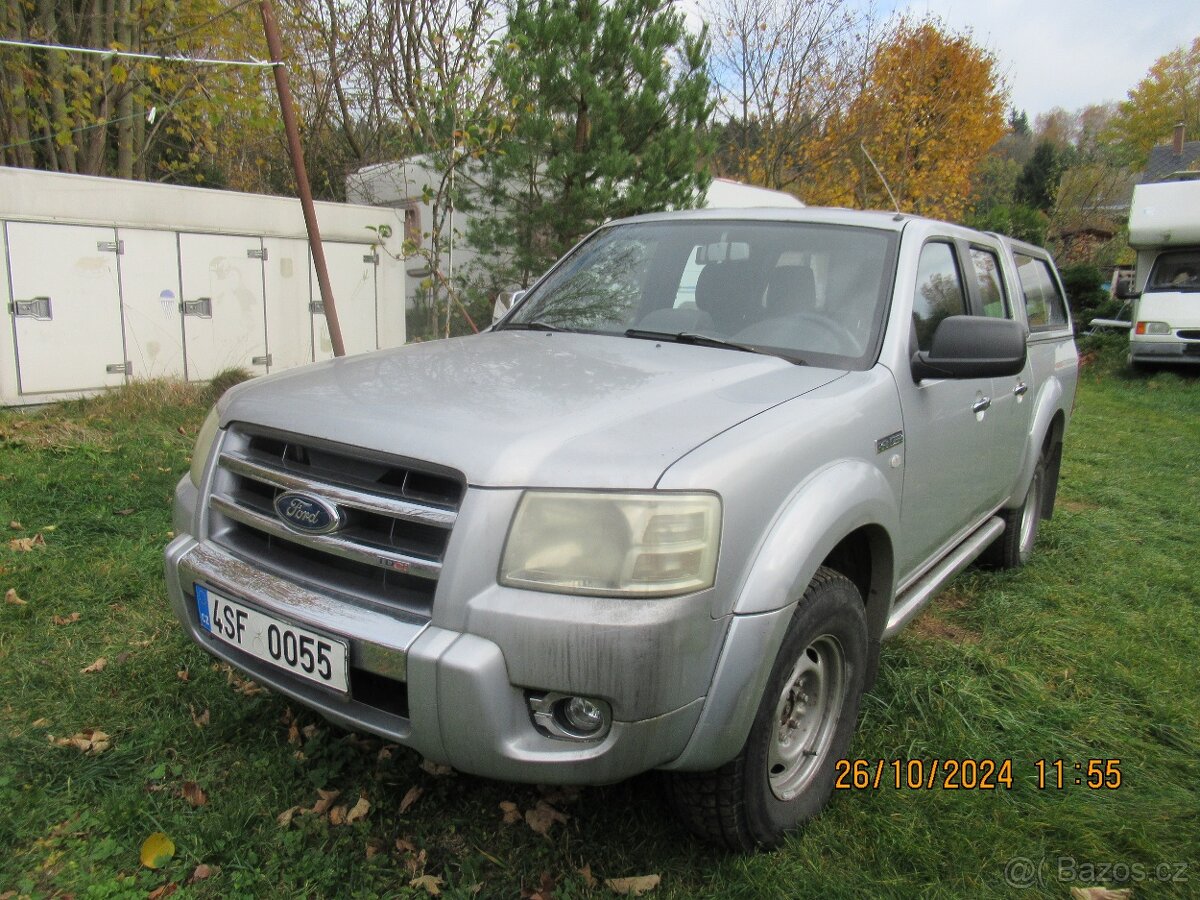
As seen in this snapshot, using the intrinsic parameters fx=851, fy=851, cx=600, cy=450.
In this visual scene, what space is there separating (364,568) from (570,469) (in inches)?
24.0

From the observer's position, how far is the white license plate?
1905 millimetres

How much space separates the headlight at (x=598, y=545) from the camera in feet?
5.72

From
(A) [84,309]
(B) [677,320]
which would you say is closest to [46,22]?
(A) [84,309]

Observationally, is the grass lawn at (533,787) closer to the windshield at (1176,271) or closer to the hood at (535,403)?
the hood at (535,403)

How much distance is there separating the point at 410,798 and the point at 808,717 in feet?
3.74

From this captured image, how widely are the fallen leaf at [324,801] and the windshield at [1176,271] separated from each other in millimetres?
14043

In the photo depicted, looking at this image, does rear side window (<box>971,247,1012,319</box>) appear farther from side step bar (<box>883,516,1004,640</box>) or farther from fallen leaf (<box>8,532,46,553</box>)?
fallen leaf (<box>8,532,46,553</box>)

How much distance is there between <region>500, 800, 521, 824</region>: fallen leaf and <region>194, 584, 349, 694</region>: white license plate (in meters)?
0.73

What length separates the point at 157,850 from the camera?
7.13 ft

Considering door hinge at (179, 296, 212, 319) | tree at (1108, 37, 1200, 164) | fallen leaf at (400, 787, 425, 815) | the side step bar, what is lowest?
fallen leaf at (400, 787, 425, 815)

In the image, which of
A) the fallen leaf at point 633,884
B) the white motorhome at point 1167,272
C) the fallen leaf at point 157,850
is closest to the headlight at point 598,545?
the fallen leaf at point 633,884

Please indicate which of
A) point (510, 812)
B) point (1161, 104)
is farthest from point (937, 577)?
point (1161, 104)

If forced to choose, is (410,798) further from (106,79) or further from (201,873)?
(106,79)
